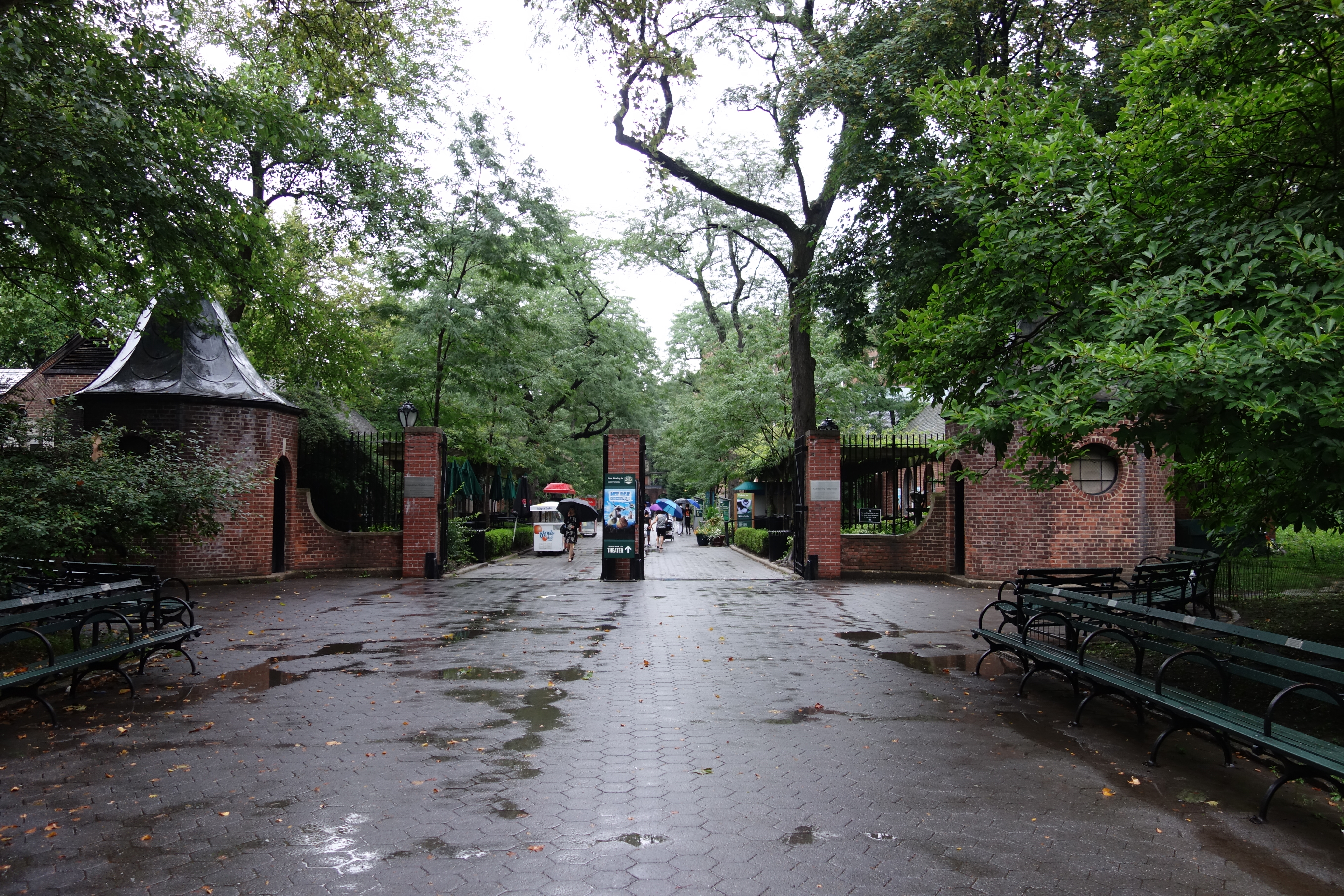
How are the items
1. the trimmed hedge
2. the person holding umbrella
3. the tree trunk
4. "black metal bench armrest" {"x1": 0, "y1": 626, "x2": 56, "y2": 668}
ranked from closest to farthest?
1. "black metal bench armrest" {"x1": 0, "y1": 626, "x2": 56, "y2": 668}
2. the tree trunk
3. the trimmed hedge
4. the person holding umbrella

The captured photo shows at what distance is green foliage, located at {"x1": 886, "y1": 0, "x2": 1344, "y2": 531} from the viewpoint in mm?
4711

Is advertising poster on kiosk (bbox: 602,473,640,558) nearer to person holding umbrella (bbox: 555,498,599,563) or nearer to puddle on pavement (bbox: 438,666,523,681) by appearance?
person holding umbrella (bbox: 555,498,599,563)

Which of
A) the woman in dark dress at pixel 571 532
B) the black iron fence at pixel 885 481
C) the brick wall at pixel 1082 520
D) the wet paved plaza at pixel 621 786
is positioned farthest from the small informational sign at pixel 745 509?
the wet paved plaza at pixel 621 786

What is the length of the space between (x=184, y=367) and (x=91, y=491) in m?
6.92

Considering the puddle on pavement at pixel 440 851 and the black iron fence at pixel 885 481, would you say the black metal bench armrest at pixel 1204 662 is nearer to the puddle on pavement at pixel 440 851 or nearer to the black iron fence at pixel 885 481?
the black iron fence at pixel 885 481

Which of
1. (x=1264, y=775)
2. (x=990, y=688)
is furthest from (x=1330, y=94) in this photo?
(x=990, y=688)

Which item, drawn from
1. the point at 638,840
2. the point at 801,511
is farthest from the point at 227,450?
the point at 638,840

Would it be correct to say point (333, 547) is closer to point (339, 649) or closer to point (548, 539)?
point (339, 649)

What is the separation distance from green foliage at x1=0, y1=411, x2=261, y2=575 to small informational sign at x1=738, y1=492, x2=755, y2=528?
93.0ft

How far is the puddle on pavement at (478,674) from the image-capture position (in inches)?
304

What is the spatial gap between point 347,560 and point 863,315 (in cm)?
1183

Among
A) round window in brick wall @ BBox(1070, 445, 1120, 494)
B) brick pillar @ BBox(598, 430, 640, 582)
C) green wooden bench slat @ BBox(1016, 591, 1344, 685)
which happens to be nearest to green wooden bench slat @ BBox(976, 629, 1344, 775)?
green wooden bench slat @ BBox(1016, 591, 1344, 685)

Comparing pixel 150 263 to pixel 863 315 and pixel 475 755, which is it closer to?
pixel 475 755

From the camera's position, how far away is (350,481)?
19203 mm
